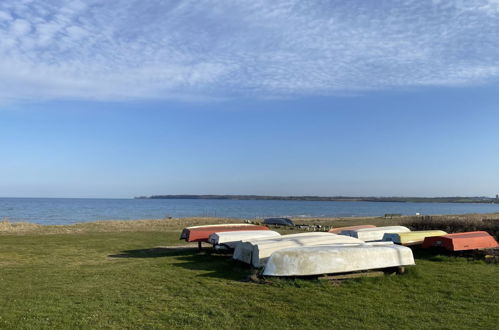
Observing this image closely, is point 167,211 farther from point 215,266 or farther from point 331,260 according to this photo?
point 331,260

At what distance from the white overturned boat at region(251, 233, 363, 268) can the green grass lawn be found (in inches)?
21.5

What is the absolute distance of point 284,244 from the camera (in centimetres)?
1021

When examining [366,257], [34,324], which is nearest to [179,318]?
[34,324]

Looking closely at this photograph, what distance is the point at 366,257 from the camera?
30.2ft

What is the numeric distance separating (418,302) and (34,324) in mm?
6162

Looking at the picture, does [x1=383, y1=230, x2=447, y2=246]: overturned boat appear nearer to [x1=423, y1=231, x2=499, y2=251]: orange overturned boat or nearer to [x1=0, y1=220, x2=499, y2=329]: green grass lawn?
[x1=423, y1=231, x2=499, y2=251]: orange overturned boat

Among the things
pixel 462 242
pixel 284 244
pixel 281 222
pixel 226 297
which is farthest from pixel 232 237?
pixel 281 222

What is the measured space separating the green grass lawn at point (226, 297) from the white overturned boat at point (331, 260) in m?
0.32

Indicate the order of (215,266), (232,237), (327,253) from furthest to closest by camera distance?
(232,237) → (215,266) → (327,253)

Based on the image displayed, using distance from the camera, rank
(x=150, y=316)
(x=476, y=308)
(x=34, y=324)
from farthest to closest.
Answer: (x=476, y=308) → (x=150, y=316) → (x=34, y=324)

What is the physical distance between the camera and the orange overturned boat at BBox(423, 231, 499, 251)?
1191cm

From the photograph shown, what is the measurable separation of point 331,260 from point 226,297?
8.76 ft

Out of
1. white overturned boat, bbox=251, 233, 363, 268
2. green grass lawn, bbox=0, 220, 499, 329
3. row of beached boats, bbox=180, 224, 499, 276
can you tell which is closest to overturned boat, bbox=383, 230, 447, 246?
row of beached boats, bbox=180, 224, 499, 276

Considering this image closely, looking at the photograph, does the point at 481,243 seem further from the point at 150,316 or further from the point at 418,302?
the point at 150,316
